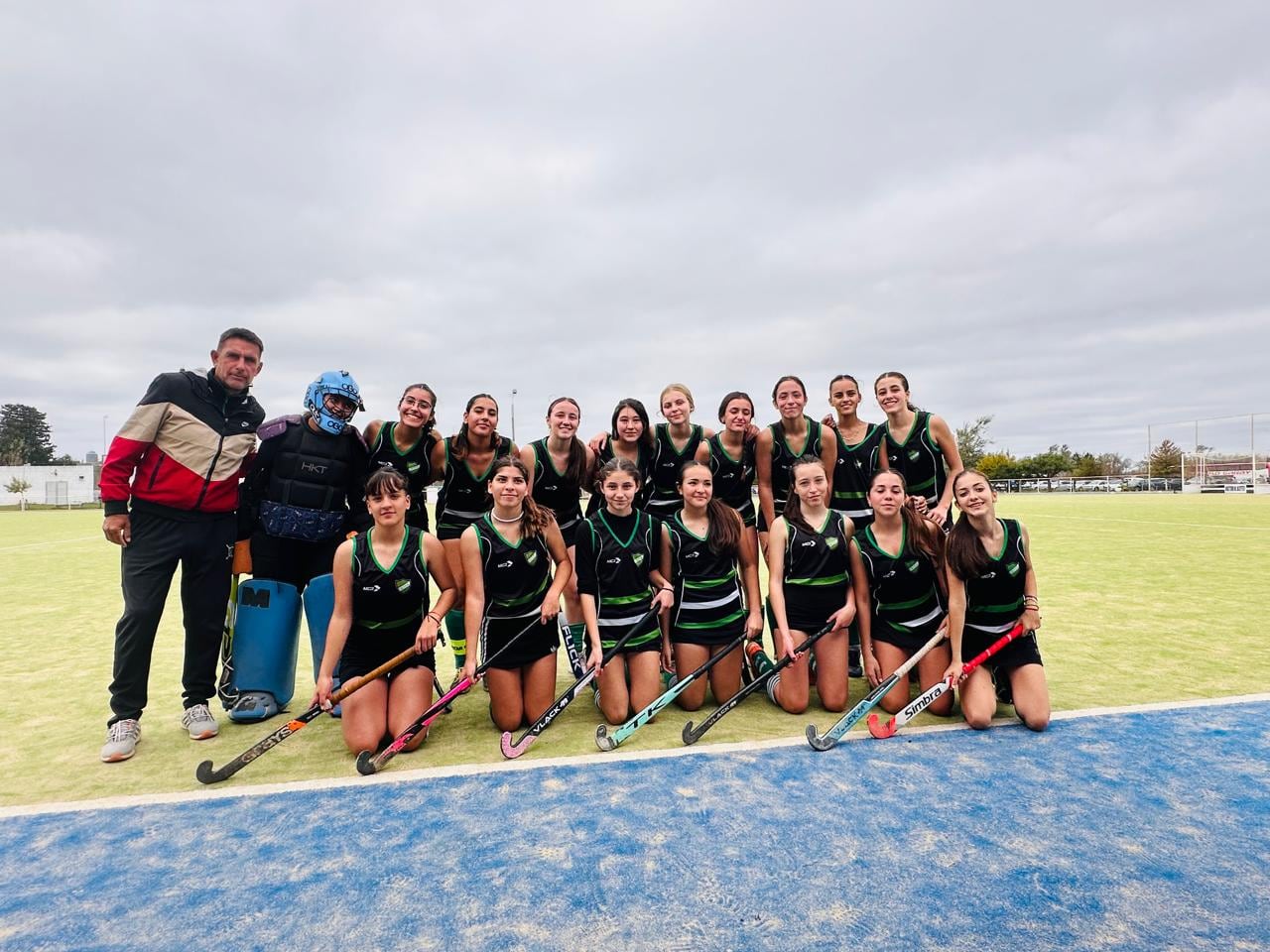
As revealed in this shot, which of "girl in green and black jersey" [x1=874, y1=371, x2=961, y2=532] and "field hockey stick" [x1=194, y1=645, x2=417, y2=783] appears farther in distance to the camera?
"girl in green and black jersey" [x1=874, y1=371, x2=961, y2=532]

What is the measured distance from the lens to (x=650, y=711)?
3975 mm

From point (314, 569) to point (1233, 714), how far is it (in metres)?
5.78

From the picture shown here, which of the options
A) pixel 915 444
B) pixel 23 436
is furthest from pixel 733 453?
pixel 23 436

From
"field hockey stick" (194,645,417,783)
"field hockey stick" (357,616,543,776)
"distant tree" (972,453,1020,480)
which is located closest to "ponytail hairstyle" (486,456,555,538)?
"field hockey stick" (357,616,543,776)

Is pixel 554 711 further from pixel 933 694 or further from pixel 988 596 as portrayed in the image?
pixel 988 596

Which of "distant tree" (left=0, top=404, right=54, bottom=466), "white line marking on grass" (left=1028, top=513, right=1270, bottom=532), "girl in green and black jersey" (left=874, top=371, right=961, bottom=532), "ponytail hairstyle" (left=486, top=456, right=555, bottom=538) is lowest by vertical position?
"white line marking on grass" (left=1028, top=513, right=1270, bottom=532)

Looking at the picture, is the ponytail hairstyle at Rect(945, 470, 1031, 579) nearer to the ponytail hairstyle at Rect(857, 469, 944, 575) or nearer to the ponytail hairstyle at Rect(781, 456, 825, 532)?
the ponytail hairstyle at Rect(857, 469, 944, 575)

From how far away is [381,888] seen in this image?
7.84 feet

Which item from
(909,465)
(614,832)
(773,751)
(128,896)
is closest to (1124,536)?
(909,465)

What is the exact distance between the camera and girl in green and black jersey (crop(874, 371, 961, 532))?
17.4ft

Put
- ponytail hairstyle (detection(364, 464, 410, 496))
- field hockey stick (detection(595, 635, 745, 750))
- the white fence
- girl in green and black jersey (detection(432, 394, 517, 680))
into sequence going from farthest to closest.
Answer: the white fence < girl in green and black jersey (detection(432, 394, 517, 680)) < ponytail hairstyle (detection(364, 464, 410, 496)) < field hockey stick (detection(595, 635, 745, 750))

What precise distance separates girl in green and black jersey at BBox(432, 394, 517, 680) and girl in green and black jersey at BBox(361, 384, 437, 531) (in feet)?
0.48

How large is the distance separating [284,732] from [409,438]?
209cm

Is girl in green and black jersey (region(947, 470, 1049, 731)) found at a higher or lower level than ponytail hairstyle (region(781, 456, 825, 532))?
lower
